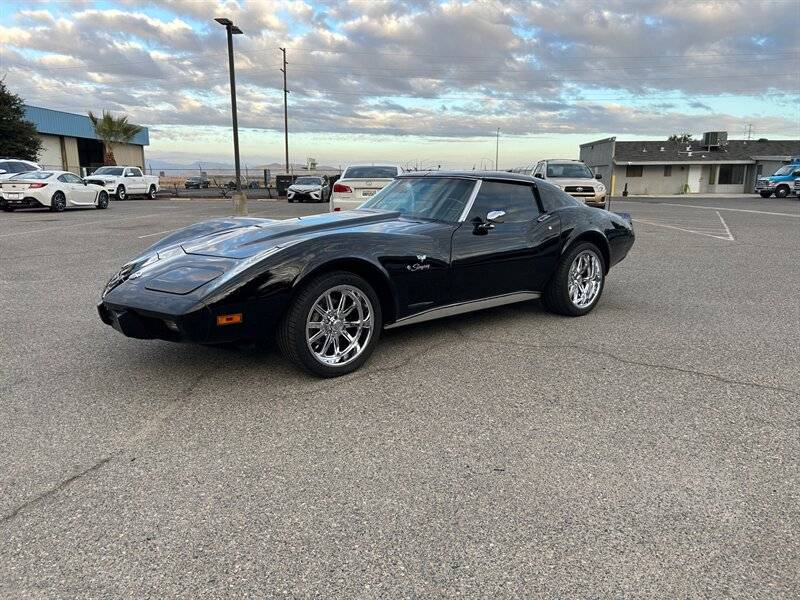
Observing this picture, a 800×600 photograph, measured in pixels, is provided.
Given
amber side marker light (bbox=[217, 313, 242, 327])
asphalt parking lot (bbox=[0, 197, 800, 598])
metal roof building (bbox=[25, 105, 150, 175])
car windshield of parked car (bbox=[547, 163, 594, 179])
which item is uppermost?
metal roof building (bbox=[25, 105, 150, 175])

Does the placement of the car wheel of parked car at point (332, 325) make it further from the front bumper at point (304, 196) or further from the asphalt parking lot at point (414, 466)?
the front bumper at point (304, 196)

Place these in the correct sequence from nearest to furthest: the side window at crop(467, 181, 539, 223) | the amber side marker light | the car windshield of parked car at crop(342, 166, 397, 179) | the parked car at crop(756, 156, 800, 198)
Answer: the amber side marker light → the side window at crop(467, 181, 539, 223) → the car windshield of parked car at crop(342, 166, 397, 179) → the parked car at crop(756, 156, 800, 198)

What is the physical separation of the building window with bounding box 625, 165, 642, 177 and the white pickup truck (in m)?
37.4

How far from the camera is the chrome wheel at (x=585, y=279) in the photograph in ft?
18.9

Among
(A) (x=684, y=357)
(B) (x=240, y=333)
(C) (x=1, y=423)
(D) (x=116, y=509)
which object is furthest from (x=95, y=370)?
(A) (x=684, y=357)

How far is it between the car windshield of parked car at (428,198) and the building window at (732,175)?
2145 inches

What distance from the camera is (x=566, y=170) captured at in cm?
1864

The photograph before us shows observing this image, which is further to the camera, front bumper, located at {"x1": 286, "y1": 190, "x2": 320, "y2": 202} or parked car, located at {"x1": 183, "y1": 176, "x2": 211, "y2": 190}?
parked car, located at {"x1": 183, "y1": 176, "x2": 211, "y2": 190}

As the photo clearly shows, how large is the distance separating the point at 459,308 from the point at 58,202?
19279 millimetres

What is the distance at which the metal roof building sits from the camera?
142ft

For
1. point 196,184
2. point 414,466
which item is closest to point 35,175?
point 414,466

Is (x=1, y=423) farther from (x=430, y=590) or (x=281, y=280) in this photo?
(x=430, y=590)

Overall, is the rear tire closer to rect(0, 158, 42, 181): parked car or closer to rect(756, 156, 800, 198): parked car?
rect(0, 158, 42, 181): parked car

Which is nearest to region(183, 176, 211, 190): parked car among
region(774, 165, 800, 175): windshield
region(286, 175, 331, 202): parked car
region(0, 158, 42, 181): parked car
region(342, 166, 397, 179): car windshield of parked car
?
region(286, 175, 331, 202): parked car
